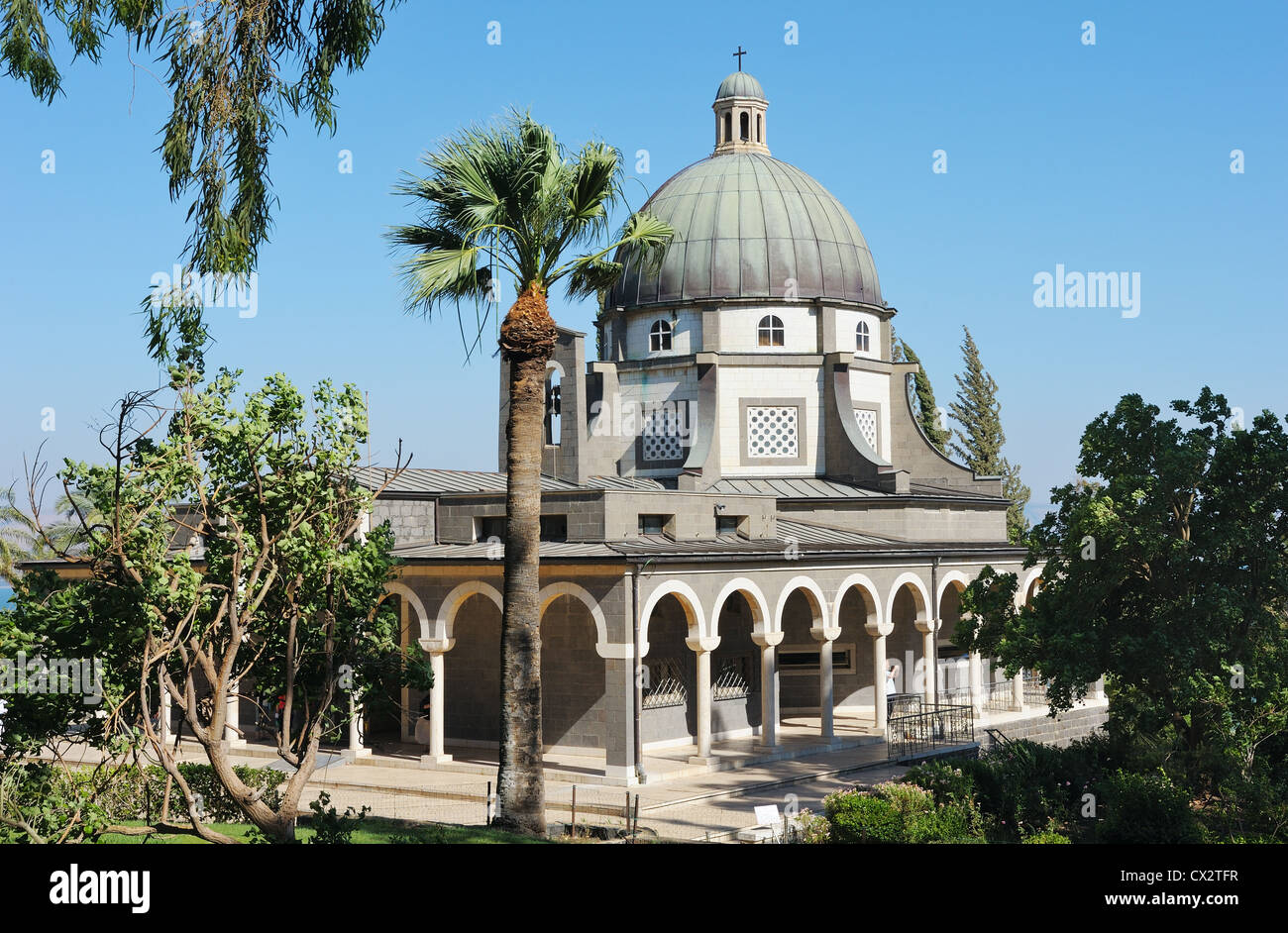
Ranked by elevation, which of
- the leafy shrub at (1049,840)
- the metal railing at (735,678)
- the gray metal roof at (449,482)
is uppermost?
the gray metal roof at (449,482)

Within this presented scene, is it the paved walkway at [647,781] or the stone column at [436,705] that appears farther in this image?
the stone column at [436,705]

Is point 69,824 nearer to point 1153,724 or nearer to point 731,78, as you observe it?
point 1153,724

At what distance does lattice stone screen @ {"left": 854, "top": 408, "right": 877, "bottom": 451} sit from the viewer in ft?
134

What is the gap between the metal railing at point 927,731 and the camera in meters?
30.3

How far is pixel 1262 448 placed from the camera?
72.9ft

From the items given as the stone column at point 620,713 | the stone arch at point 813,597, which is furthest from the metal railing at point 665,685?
the stone column at point 620,713

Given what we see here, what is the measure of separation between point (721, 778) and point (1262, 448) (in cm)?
1216

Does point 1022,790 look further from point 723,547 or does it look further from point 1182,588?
point 723,547

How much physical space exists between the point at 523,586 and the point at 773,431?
21602 millimetres

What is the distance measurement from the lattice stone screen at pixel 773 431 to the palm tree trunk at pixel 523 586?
67.7ft

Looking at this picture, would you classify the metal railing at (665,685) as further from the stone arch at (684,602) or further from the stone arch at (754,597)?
the stone arch at (684,602)

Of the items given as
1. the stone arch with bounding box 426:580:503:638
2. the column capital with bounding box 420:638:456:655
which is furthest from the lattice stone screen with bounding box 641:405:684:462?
the column capital with bounding box 420:638:456:655
